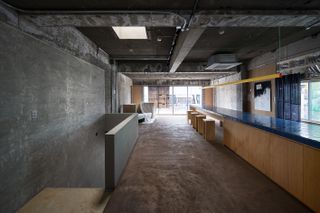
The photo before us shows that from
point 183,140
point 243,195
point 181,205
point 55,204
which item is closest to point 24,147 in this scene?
point 55,204

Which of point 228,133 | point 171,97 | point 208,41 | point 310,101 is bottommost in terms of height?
point 228,133

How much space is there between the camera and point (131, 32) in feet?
14.0

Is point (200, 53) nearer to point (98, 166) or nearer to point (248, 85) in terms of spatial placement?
point (248, 85)

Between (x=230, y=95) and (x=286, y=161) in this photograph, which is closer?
(x=286, y=161)

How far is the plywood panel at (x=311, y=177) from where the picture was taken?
1.89 metres

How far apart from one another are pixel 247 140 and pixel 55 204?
129 inches

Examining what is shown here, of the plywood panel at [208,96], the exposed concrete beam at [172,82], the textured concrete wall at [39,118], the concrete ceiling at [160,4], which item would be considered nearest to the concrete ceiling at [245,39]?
the concrete ceiling at [160,4]

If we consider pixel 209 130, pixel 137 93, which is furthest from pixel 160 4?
pixel 137 93

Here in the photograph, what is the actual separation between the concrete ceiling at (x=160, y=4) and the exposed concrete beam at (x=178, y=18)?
57 millimetres

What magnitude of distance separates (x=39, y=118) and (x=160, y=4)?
2.57 m

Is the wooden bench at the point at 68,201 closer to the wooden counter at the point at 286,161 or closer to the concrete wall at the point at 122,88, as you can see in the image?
the wooden counter at the point at 286,161

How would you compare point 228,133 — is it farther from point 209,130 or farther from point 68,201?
point 68,201

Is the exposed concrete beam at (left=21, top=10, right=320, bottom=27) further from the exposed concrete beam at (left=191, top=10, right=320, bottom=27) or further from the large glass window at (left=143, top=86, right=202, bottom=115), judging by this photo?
the large glass window at (left=143, top=86, right=202, bottom=115)

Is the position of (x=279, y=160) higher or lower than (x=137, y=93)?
lower
